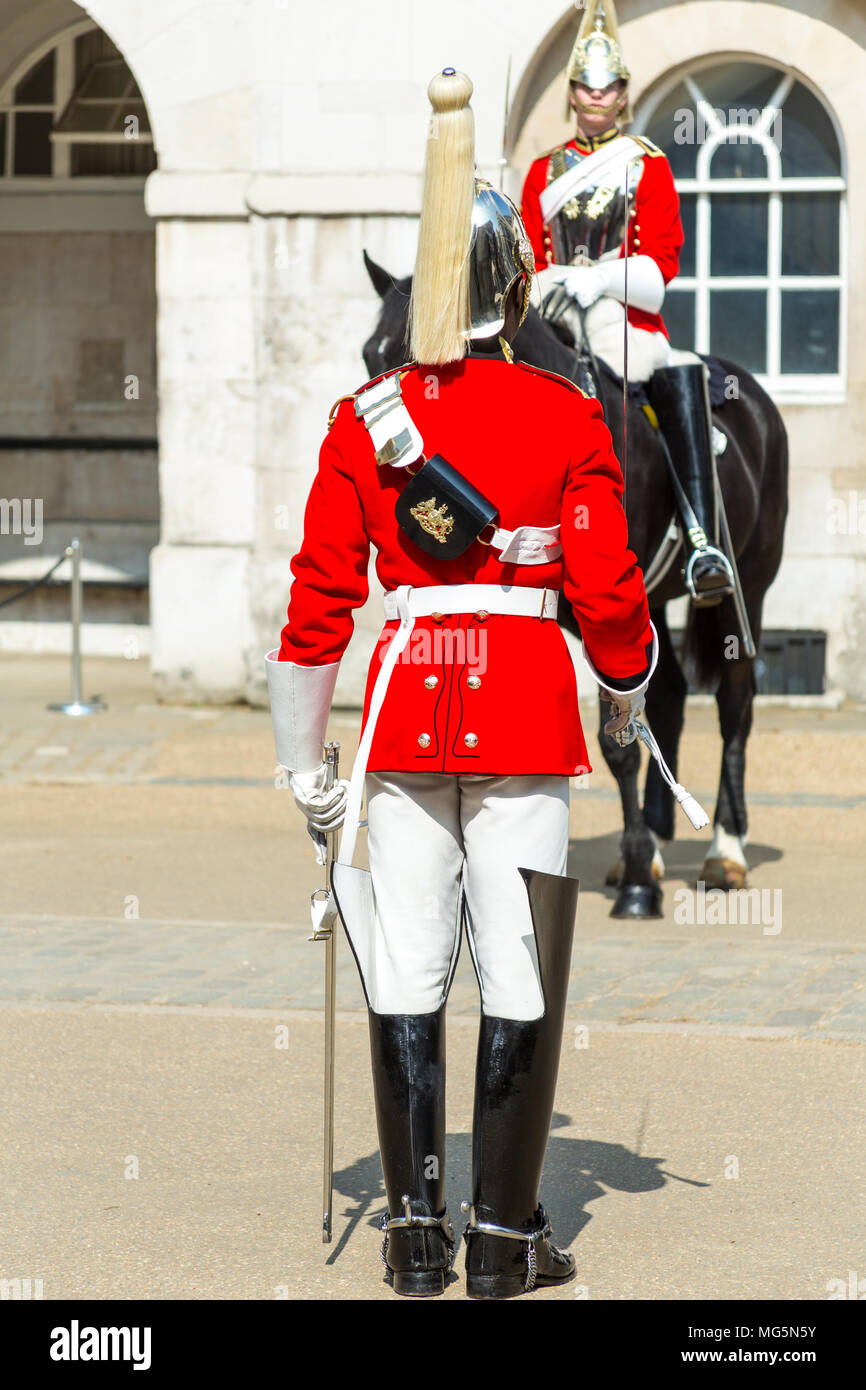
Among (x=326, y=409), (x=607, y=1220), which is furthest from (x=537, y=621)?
(x=326, y=409)

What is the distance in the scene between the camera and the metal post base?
42.9 ft

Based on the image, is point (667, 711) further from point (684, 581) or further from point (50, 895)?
point (50, 895)

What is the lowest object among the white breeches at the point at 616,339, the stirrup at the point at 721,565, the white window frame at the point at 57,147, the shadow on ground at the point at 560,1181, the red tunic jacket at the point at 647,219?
the shadow on ground at the point at 560,1181

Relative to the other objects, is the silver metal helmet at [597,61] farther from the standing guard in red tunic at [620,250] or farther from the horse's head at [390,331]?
the horse's head at [390,331]

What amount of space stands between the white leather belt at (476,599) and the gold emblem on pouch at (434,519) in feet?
0.37

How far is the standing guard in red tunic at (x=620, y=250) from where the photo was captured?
7.33 metres

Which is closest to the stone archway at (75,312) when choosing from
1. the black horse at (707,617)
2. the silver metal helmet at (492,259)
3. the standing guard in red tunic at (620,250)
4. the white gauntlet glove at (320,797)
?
the black horse at (707,617)

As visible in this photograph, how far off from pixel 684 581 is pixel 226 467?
611 centimetres

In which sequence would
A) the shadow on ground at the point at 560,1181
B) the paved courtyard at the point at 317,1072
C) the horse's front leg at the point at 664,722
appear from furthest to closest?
the horse's front leg at the point at 664,722
the shadow on ground at the point at 560,1181
the paved courtyard at the point at 317,1072

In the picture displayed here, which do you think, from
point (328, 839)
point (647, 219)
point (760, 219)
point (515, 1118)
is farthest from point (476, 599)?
point (760, 219)

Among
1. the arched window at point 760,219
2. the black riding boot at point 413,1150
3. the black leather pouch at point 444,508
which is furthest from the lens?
the arched window at point 760,219

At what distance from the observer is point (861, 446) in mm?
13391

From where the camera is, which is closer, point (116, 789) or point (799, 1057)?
point (799, 1057)

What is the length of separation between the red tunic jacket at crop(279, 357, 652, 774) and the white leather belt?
16mm
